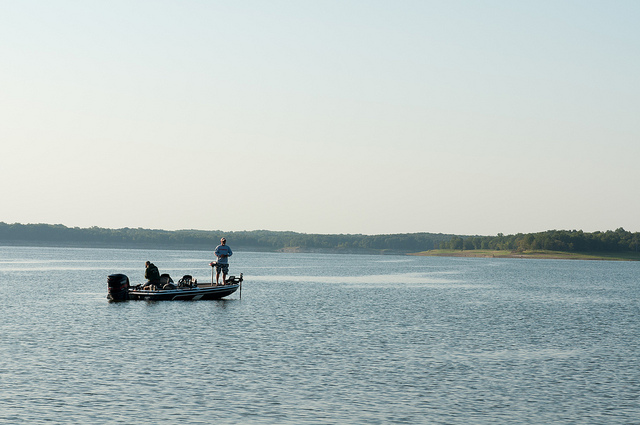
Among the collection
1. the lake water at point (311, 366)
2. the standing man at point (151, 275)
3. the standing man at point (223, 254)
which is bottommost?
the lake water at point (311, 366)

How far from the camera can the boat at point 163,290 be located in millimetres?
56406

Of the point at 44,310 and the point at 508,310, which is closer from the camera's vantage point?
the point at 44,310

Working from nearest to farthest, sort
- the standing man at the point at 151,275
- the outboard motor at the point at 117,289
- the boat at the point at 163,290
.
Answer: the outboard motor at the point at 117,289, the boat at the point at 163,290, the standing man at the point at 151,275

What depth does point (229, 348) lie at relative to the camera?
32.4 m

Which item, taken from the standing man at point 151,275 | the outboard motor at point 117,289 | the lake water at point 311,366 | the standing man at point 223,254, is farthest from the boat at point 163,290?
the lake water at point 311,366

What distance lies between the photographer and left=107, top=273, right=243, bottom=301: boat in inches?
2221

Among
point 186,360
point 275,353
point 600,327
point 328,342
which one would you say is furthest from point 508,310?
point 186,360

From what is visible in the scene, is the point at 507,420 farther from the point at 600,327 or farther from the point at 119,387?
the point at 600,327

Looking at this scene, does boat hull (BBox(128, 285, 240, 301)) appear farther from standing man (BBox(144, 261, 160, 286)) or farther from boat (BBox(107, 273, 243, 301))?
standing man (BBox(144, 261, 160, 286))

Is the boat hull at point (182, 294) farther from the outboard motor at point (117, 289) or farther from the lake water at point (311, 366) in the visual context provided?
the lake water at point (311, 366)

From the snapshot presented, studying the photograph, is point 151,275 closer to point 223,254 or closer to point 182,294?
point 182,294

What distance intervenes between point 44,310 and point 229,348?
76.9ft

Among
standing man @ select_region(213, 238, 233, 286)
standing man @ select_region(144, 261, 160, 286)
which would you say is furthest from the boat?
standing man @ select_region(213, 238, 233, 286)

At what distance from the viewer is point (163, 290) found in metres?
57.1
